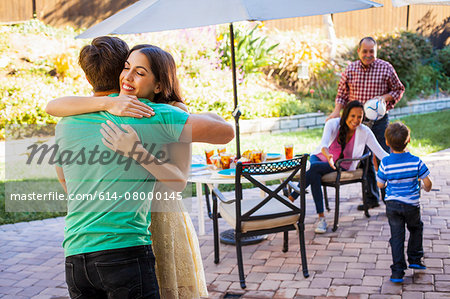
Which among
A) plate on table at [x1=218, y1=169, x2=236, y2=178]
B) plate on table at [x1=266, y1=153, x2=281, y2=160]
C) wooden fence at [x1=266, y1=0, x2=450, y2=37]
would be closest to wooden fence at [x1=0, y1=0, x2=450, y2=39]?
wooden fence at [x1=266, y1=0, x2=450, y2=37]

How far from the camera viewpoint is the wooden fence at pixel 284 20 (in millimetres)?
13609

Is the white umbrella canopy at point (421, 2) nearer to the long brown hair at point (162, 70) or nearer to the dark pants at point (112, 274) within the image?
the long brown hair at point (162, 70)

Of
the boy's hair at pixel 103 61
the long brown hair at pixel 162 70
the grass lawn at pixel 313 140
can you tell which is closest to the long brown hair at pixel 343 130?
the grass lawn at pixel 313 140

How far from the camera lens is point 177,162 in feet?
6.40

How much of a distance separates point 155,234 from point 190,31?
11455mm

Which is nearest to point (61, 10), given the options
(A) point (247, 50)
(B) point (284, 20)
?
(A) point (247, 50)

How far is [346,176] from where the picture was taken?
509cm

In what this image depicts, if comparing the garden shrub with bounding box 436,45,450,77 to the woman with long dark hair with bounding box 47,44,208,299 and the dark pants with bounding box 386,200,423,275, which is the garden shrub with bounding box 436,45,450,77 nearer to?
the dark pants with bounding box 386,200,423,275

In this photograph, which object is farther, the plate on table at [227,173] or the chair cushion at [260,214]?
the plate on table at [227,173]

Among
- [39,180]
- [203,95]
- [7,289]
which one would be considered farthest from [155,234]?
[203,95]

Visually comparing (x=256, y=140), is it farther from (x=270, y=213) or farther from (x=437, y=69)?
(x=437, y=69)

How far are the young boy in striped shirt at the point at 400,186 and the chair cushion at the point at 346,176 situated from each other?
134cm

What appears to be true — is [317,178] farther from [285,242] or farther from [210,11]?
[210,11]

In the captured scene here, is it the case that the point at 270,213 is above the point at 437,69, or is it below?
below
